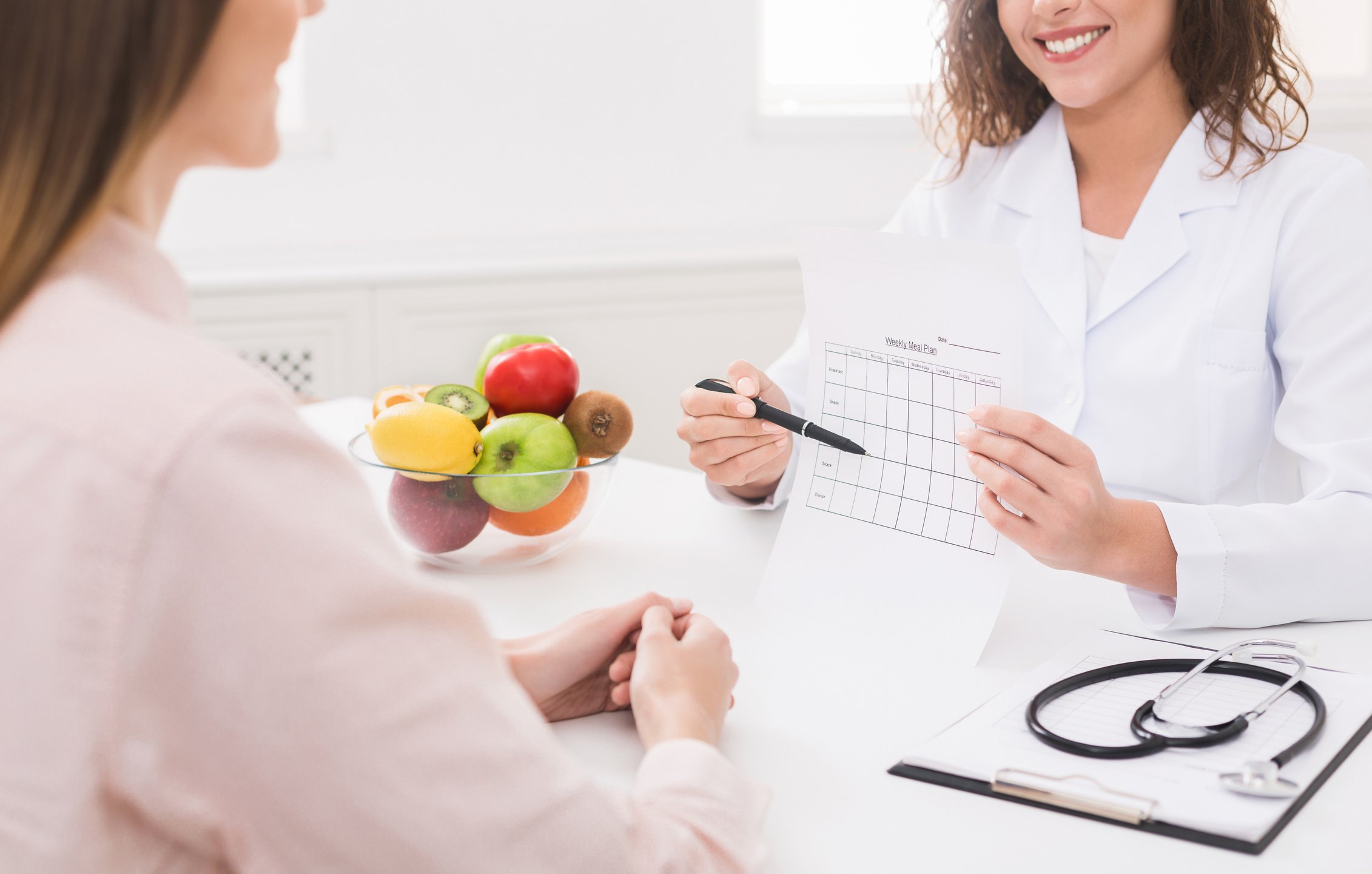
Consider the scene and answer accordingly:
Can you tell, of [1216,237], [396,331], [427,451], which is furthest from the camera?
[396,331]

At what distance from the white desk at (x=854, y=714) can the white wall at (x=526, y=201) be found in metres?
1.35

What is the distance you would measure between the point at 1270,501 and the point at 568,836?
121cm

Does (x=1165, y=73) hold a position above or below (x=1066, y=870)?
above

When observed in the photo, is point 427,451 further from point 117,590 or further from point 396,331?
point 396,331

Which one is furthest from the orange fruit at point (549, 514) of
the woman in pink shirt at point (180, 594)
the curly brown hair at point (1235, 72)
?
the curly brown hair at point (1235, 72)

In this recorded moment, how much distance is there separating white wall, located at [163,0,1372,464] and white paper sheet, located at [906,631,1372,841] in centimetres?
190

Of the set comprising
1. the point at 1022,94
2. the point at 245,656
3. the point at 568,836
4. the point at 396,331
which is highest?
the point at 1022,94

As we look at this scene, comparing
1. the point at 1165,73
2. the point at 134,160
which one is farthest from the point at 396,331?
the point at 134,160

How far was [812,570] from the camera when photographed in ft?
3.62

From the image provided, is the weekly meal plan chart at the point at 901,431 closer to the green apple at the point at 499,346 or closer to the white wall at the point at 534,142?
the green apple at the point at 499,346

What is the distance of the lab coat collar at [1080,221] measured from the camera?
143 centimetres

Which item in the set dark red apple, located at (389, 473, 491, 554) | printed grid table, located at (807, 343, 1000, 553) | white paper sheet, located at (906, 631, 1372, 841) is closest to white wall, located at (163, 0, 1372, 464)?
dark red apple, located at (389, 473, 491, 554)

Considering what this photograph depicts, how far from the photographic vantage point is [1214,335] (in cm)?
138

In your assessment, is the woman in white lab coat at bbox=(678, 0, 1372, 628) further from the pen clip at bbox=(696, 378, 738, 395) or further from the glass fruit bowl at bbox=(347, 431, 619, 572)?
the glass fruit bowl at bbox=(347, 431, 619, 572)
